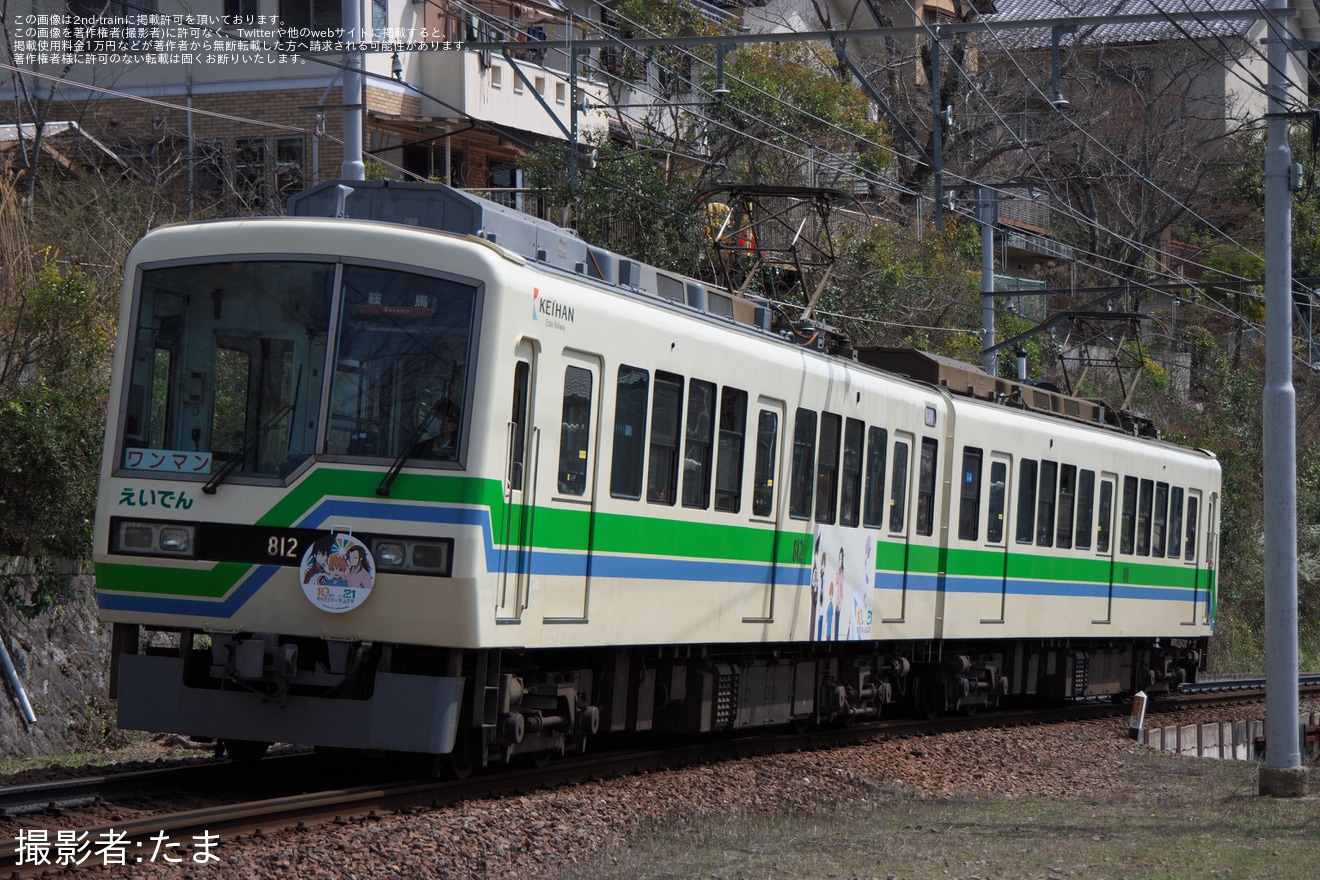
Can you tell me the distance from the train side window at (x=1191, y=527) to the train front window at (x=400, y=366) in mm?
14928

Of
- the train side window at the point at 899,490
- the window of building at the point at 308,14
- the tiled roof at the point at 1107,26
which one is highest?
the tiled roof at the point at 1107,26

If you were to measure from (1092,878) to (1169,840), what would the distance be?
1.79 meters

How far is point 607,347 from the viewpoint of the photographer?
10.1 metres

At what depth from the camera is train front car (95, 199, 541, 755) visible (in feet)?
28.8

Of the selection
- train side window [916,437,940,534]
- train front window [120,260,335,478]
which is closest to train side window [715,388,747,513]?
train front window [120,260,335,478]

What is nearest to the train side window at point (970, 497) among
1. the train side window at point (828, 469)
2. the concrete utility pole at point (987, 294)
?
the train side window at point (828, 469)

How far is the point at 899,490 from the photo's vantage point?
14.7 m

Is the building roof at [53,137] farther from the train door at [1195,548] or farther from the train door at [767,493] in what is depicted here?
the train door at [1195,548]

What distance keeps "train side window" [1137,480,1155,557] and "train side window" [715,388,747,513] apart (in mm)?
9734

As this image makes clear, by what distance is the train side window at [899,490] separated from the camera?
14.6 meters

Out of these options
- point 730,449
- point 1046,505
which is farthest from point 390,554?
point 1046,505

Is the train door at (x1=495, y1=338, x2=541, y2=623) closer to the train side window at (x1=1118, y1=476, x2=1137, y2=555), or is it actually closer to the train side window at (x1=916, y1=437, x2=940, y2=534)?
the train side window at (x1=916, y1=437, x2=940, y2=534)

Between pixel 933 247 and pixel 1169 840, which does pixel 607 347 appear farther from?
pixel 933 247

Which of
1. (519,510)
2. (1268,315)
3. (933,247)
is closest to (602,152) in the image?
(933,247)
